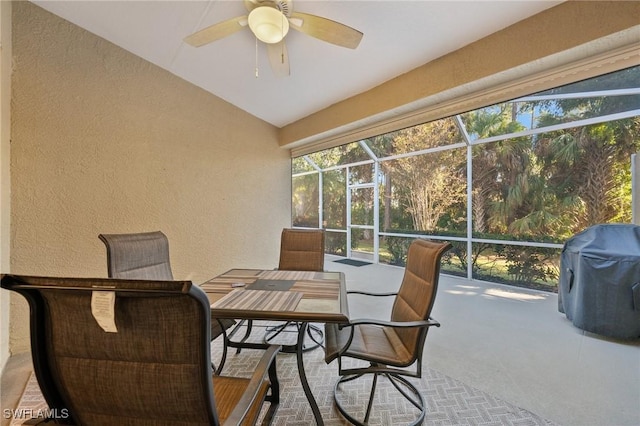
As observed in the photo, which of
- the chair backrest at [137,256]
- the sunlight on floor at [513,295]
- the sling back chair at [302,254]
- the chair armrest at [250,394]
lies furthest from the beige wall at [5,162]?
the sunlight on floor at [513,295]

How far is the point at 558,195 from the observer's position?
154 inches

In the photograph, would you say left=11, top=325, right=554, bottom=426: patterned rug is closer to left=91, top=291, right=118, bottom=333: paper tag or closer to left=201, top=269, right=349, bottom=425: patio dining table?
left=201, top=269, right=349, bottom=425: patio dining table

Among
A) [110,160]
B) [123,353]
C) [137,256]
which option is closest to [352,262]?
[110,160]

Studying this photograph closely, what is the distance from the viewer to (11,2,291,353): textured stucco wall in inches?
95.3

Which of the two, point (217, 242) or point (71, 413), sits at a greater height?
point (217, 242)

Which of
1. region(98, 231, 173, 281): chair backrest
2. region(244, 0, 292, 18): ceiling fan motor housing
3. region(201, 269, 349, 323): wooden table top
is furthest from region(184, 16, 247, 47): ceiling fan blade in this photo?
region(201, 269, 349, 323): wooden table top

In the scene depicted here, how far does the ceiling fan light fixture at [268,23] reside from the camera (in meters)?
1.63

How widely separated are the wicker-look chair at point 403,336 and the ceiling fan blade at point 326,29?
135 cm

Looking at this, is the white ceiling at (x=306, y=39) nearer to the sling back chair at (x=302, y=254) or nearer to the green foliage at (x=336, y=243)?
the sling back chair at (x=302, y=254)

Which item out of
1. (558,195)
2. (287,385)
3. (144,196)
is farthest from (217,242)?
(558,195)

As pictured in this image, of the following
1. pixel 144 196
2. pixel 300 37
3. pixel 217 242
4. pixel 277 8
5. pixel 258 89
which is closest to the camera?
pixel 277 8

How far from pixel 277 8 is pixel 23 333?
335 centimetres

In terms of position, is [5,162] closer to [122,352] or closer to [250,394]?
[122,352]

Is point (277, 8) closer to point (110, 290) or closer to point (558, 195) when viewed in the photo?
point (110, 290)
